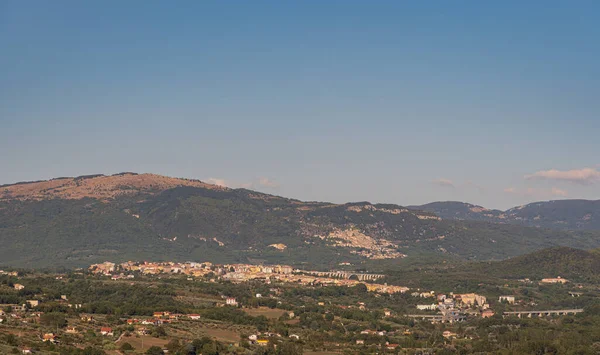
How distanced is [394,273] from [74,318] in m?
80.2

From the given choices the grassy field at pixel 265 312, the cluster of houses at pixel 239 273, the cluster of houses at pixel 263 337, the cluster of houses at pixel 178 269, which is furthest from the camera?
the cluster of houses at pixel 178 269

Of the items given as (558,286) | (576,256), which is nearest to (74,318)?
(558,286)

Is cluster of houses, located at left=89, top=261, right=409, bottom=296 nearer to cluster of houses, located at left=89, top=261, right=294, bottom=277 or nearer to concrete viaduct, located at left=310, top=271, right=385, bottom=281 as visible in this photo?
cluster of houses, located at left=89, top=261, right=294, bottom=277

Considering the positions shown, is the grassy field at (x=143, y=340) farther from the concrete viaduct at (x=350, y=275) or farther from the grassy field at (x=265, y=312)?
the concrete viaduct at (x=350, y=275)

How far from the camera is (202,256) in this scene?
19600 centimetres

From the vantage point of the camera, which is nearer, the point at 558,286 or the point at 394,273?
the point at 558,286

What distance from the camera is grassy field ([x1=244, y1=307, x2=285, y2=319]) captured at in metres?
91.0

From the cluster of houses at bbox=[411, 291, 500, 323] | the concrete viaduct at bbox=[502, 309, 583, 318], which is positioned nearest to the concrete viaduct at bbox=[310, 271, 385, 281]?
the cluster of houses at bbox=[411, 291, 500, 323]

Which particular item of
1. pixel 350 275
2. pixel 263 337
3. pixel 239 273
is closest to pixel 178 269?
pixel 239 273

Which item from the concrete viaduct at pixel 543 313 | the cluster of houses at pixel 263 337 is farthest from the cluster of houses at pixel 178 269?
the cluster of houses at pixel 263 337

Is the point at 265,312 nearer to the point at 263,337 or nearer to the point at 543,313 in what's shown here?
the point at 263,337

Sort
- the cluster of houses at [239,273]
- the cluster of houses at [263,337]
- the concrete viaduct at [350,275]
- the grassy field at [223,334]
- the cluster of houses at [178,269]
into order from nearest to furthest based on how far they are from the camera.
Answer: the cluster of houses at [263,337] < the grassy field at [223,334] < the cluster of houses at [239,273] < the cluster of houses at [178,269] < the concrete viaduct at [350,275]

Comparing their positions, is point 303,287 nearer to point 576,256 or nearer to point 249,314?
point 249,314

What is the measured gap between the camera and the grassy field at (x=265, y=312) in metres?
91.0
